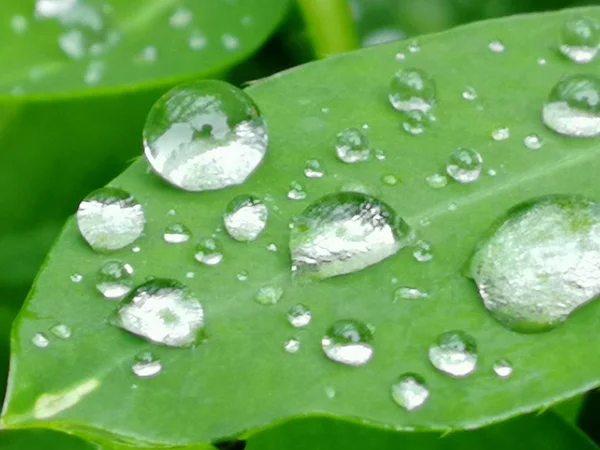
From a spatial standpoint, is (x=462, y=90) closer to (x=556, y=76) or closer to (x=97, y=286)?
(x=556, y=76)

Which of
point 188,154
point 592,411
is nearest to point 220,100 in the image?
point 188,154

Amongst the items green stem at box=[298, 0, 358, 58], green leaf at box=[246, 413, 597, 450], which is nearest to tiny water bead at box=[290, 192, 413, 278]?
green leaf at box=[246, 413, 597, 450]

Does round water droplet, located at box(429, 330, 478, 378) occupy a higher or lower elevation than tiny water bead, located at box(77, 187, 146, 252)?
lower

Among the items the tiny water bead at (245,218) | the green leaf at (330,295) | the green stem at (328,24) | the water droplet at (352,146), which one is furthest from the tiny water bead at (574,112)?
the green stem at (328,24)

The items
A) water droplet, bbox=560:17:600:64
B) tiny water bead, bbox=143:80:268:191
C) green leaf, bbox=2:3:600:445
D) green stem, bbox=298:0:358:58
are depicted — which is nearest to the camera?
→ green leaf, bbox=2:3:600:445

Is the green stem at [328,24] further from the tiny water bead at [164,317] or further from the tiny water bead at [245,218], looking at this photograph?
the tiny water bead at [164,317]

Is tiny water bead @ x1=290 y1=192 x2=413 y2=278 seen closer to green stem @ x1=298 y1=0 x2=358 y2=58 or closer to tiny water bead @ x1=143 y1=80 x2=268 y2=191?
tiny water bead @ x1=143 y1=80 x2=268 y2=191

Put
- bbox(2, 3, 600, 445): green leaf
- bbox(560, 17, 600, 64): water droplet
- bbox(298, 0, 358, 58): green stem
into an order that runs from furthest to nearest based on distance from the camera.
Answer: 1. bbox(298, 0, 358, 58): green stem
2. bbox(560, 17, 600, 64): water droplet
3. bbox(2, 3, 600, 445): green leaf

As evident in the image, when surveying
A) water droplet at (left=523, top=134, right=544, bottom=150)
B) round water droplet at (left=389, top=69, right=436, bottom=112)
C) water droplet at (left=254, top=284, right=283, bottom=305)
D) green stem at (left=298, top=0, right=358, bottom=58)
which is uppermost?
round water droplet at (left=389, top=69, right=436, bottom=112)
